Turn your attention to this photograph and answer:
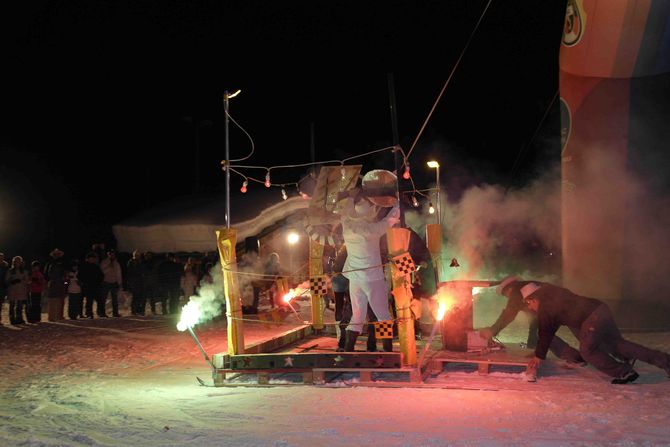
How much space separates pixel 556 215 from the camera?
21.8 meters

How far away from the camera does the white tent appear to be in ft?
70.1

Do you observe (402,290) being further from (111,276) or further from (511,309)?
(111,276)

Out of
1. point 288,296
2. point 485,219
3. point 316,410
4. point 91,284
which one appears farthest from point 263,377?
point 485,219

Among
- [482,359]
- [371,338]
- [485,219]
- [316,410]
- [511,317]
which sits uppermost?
[485,219]

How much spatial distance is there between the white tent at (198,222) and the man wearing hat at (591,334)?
1324 centimetres

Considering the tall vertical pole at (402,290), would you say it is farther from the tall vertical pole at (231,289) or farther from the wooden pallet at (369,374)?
the tall vertical pole at (231,289)

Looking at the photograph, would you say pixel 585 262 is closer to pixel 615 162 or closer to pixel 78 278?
pixel 615 162

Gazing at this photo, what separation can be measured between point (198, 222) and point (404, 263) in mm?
14931

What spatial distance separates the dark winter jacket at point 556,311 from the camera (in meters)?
7.79

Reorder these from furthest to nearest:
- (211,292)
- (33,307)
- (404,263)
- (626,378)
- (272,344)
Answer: (211,292) → (33,307) → (272,344) → (404,263) → (626,378)

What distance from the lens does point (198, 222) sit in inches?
850

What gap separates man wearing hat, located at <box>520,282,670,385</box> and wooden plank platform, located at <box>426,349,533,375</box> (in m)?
0.42

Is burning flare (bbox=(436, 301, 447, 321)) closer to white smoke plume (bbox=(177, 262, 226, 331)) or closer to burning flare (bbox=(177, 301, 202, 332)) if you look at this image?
burning flare (bbox=(177, 301, 202, 332))

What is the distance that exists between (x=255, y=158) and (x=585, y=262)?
24.4m
